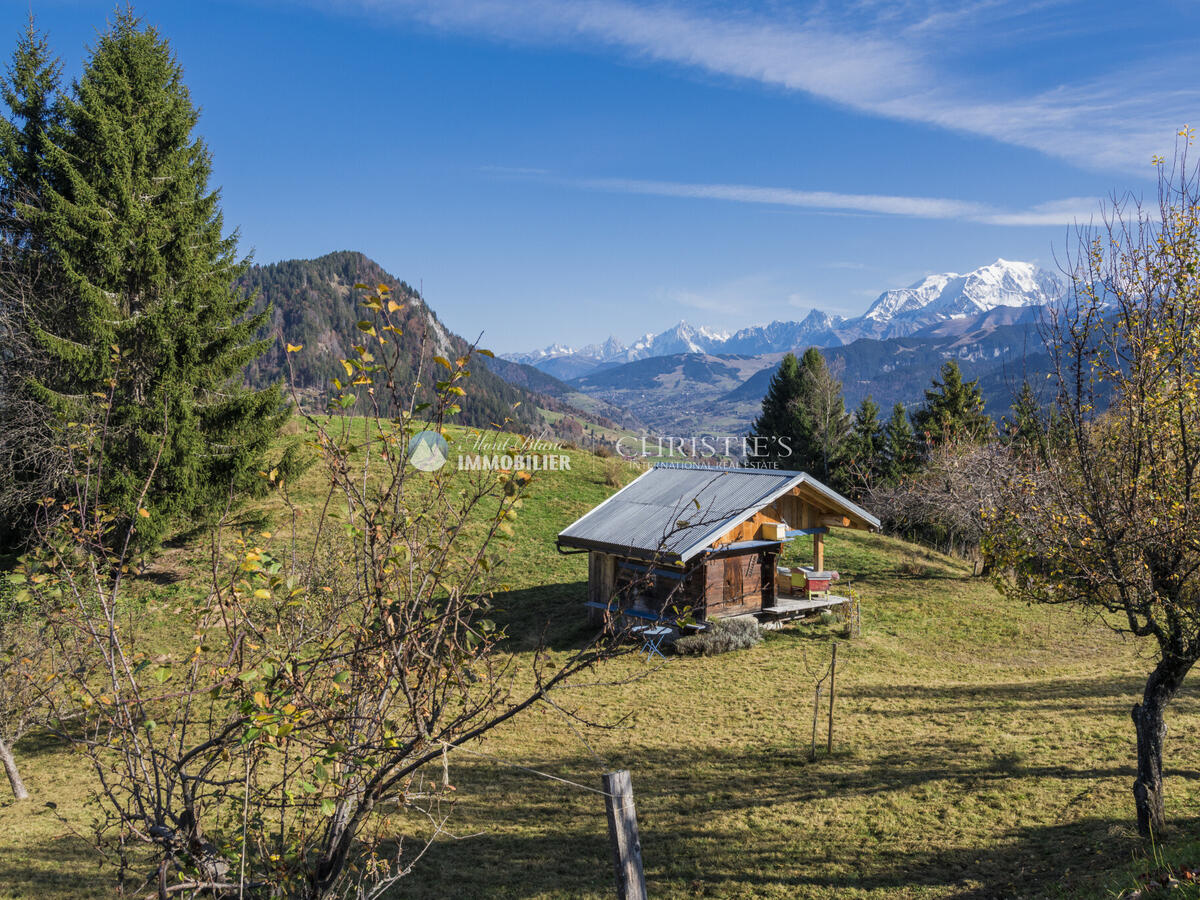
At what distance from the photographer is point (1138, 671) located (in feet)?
53.3

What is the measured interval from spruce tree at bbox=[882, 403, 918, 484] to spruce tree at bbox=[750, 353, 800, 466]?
6.34m

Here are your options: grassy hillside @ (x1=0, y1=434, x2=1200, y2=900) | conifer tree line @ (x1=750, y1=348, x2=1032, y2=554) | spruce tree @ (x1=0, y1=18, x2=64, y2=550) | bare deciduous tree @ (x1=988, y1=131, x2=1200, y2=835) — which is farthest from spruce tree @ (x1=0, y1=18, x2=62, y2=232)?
conifer tree line @ (x1=750, y1=348, x2=1032, y2=554)

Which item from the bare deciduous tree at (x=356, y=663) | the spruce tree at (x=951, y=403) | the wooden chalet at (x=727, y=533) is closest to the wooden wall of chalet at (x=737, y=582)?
the wooden chalet at (x=727, y=533)

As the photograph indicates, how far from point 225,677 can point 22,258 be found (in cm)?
2359

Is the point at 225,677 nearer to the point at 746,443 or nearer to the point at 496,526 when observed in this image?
the point at 496,526

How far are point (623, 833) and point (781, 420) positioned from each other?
163 feet

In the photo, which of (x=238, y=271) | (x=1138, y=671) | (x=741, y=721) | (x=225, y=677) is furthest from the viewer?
(x=238, y=271)

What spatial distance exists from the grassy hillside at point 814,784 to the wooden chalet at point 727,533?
1878 mm

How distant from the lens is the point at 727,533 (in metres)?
18.5

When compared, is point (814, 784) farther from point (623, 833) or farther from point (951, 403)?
point (951, 403)

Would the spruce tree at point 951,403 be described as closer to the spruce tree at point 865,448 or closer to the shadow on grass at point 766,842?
the spruce tree at point 865,448

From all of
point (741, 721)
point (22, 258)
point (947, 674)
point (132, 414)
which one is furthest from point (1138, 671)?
point (22, 258)

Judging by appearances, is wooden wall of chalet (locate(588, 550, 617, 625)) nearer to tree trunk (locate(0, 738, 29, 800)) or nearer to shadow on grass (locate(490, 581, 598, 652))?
shadow on grass (locate(490, 581, 598, 652))

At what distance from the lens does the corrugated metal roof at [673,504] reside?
62.8 feet
